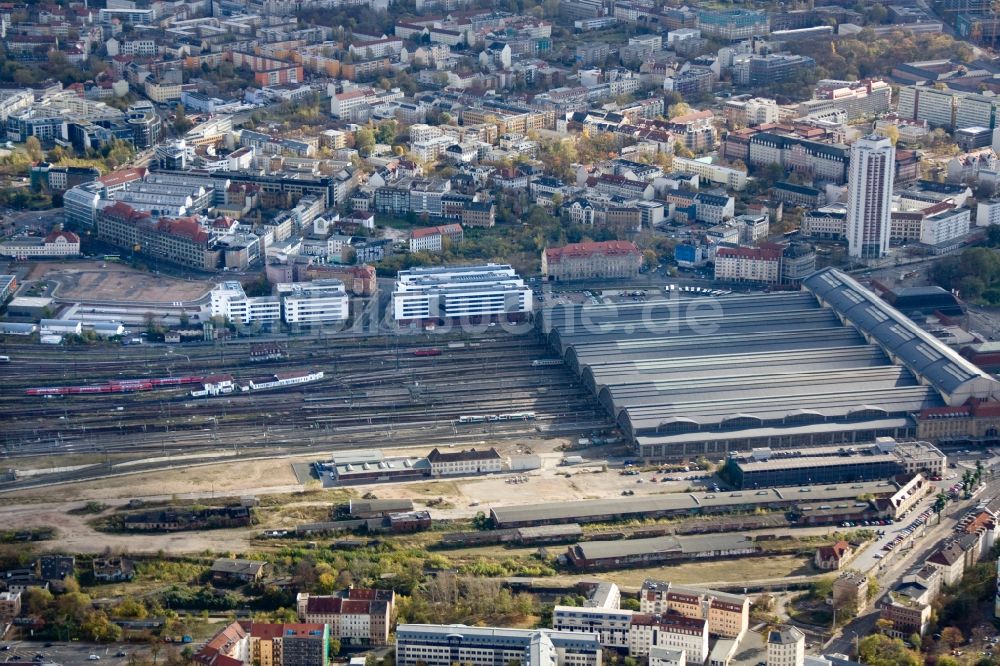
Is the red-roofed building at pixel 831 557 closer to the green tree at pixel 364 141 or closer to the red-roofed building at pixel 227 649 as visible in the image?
the red-roofed building at pixel 227 649

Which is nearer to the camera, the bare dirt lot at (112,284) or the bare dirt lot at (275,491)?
the bare dirt lot at (275,491)

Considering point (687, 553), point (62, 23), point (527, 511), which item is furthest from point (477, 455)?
point (62, 23)

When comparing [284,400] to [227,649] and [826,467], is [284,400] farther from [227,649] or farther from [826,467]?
[227,649]

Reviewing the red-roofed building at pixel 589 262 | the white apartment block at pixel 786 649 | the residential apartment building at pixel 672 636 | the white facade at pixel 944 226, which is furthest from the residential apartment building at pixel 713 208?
the white apartment block at pixel 786 649

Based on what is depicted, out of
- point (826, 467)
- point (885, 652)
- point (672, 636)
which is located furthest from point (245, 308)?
point (885, 652)

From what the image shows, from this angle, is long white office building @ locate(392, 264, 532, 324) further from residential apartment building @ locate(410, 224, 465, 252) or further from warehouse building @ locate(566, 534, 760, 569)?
warehouse building @ locate(566, 534, 760, 569)

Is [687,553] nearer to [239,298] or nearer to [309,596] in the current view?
[309,596]
